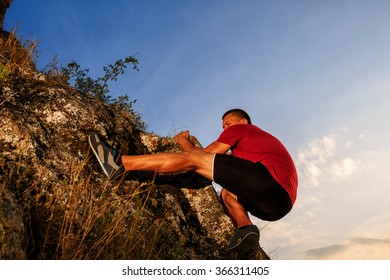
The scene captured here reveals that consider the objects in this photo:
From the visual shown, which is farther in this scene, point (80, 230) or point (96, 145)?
point (96, 145)

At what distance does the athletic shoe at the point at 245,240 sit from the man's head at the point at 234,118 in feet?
6.17

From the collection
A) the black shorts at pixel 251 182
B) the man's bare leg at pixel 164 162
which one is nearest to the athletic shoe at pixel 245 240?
the black shorts at pixel 251 182

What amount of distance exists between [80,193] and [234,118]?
9.72ft

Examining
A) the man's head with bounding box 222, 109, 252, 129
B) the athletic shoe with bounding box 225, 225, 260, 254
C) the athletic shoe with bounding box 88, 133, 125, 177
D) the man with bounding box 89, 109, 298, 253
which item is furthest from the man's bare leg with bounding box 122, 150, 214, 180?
the man's head with bounding box 222, 109, 252, 129

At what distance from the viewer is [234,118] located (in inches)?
240

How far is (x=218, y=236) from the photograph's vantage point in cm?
550

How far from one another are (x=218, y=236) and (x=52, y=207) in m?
2.66

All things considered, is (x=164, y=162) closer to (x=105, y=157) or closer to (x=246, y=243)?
(x=105, y=157)

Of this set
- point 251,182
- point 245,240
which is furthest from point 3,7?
point 245,240

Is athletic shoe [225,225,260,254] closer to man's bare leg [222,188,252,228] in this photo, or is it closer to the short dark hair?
man's bare leg [222,188,252,228]

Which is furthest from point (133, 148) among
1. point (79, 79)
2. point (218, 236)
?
point (79, 79)

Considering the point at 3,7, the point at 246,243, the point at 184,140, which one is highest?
the point at 3,7
